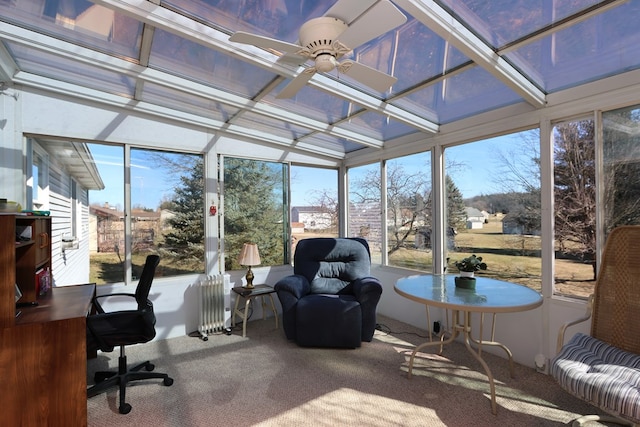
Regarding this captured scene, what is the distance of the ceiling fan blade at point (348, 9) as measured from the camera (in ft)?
4.62

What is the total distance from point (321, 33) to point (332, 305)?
251 cm

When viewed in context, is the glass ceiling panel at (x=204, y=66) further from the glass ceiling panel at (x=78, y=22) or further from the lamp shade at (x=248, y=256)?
the lamp shade at (x=248, y=256)

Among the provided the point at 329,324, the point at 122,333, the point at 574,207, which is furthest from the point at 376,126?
the point at 122,333

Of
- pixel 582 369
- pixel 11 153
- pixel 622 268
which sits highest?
pixel 11 153

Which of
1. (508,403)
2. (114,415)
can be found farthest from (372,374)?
(114,415)

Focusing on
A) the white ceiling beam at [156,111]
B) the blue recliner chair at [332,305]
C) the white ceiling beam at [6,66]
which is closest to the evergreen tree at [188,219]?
the white ceiling beam at [156,111]

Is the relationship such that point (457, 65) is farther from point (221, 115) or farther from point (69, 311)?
point (69, 311)

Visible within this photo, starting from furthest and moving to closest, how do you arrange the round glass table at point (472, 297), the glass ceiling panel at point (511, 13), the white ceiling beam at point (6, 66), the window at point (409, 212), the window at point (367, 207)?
the window at point (367, 207)
the window at point (409, 212)
the white ceiling beam at point (6, 66)
the round glass table at point (472, 297)
the glass ceiling panel at point (511, 13)

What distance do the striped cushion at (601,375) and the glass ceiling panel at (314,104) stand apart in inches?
107

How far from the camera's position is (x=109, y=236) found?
3.42 m

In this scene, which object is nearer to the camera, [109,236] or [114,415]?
[114,415]

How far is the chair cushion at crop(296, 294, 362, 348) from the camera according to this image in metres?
3.19

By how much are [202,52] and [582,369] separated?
3.33m

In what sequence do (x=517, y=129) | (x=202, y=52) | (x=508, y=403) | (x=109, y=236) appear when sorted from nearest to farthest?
1. (x=508, y=403)
2. (x=202, y=52)
3. (x=517, y=129)
4. (x=109, y=236)
